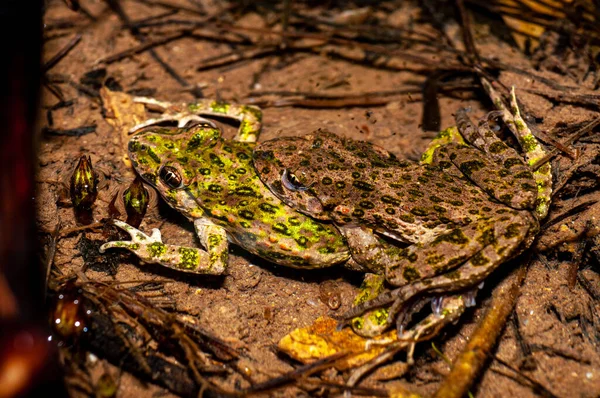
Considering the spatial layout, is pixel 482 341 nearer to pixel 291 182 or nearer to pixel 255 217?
pixel 291 182

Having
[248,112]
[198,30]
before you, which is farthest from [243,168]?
[198,30]

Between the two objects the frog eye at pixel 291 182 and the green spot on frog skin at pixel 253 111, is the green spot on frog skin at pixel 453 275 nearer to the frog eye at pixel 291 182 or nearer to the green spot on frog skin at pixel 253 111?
the frog eye at pixel 291 182

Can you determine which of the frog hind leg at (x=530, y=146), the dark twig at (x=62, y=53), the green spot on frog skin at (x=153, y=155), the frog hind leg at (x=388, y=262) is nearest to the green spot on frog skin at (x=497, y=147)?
the frog hind leg at (x=530, y=146)

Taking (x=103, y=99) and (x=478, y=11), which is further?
(x=478, y=11)

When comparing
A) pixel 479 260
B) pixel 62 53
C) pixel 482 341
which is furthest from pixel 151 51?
pixel 482 341

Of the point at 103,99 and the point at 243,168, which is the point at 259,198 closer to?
the point at 243,168
